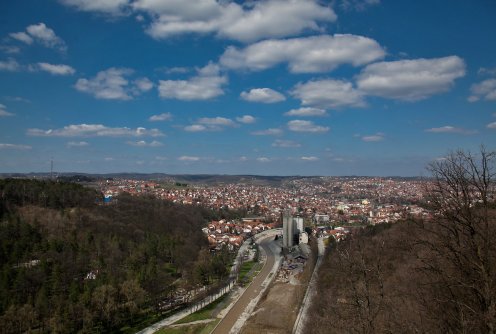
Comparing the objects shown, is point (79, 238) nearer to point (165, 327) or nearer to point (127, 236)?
point (127, 236)

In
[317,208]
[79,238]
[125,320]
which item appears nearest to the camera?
[125,320]

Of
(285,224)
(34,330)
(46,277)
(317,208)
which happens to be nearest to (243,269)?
(285,224)

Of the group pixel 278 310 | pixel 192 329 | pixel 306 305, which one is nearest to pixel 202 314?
pixel 192 329

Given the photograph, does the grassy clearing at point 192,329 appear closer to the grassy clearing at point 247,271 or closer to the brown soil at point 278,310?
the brown soil at point 278,310

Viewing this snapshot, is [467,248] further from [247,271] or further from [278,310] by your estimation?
[247,271]

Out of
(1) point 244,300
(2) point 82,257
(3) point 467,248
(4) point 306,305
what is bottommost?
(1) point 244,300

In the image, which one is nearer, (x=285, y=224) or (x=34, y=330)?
(x=34, y=330)
